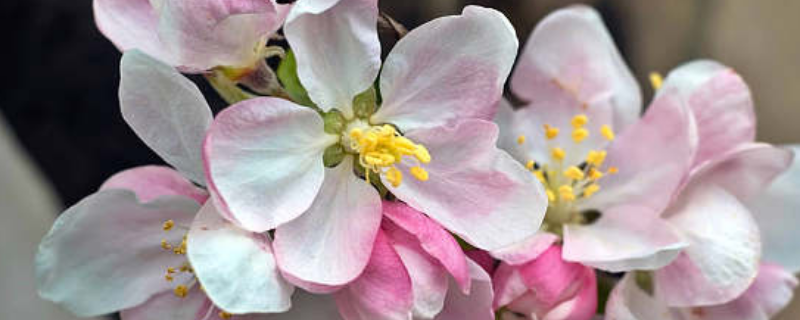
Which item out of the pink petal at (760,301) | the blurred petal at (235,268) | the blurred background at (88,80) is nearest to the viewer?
the blurred petal at (235,268)

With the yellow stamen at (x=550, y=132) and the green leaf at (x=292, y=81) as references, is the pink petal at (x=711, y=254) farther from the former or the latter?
the green leaf at (x=292, y=81)

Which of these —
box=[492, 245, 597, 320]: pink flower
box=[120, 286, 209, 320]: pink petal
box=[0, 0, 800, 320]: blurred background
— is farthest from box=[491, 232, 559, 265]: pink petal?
box=[0, 0, 800, 320]: blurred background

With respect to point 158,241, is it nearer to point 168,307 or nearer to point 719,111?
point 168,307

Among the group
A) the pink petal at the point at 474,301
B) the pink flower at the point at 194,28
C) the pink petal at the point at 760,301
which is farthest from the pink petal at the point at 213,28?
the pink petal at the point at 760,301

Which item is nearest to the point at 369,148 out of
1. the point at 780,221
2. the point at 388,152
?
the point at 388,152

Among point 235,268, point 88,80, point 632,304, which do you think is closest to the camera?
point 235,268

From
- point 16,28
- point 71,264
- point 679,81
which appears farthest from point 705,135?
point 16,28
